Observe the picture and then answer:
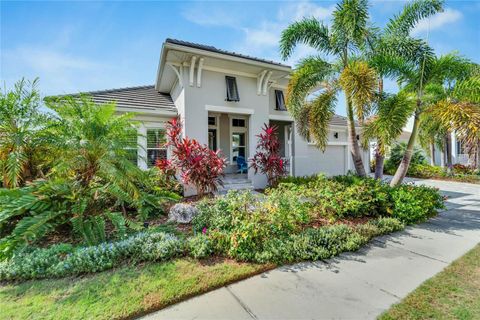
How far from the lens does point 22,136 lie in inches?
195

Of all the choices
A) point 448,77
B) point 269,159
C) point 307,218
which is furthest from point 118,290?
point 448,77

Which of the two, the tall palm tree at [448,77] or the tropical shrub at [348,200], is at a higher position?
the tall palm tree at [448,77]

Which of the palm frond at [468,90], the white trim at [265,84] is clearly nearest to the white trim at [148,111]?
the white trim at [265,84]

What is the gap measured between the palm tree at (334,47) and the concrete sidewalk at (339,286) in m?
3.80

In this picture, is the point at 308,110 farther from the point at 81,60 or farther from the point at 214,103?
the point at 81,60

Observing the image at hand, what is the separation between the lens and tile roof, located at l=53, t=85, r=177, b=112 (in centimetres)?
927

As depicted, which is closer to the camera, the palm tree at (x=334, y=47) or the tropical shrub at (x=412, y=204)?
the tropical shrub at (x=412, y=204)

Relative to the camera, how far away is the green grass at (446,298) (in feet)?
8.75

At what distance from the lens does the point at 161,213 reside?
614 cm

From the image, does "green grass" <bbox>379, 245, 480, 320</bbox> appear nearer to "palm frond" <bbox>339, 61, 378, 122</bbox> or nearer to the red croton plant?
"palm frond" <bbox>339, 61, 378, 122</bbox>

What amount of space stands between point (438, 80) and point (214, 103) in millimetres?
7857

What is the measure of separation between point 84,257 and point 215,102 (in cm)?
690

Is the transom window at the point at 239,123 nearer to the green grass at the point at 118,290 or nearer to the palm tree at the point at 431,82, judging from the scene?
the palm tree at the point at 431,82

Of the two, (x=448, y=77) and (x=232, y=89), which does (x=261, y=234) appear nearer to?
(x=232, y=89)
